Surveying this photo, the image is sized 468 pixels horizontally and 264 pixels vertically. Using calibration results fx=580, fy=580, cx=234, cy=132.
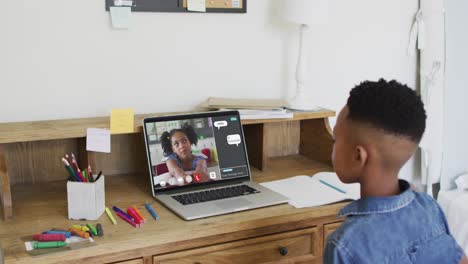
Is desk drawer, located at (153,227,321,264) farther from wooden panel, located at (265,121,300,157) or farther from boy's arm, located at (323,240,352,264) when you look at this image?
wooden panel, located at (265,121,300,157)

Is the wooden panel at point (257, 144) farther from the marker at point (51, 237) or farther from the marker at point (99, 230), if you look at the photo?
the marker at point (51, 237)

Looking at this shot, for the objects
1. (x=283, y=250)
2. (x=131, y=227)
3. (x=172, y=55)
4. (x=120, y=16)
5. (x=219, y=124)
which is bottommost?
(x=283, y=250)

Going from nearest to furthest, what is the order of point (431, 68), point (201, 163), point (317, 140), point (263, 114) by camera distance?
point (201, 163)
point (263, 114)
point (317, 140)
point (431, 68)

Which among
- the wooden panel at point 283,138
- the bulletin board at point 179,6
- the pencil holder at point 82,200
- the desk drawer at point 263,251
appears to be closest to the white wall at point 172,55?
the bulletin board at point 179,6

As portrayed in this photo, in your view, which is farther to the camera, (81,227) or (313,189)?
(313,189)

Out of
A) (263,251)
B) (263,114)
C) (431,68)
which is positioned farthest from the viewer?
(431,68)

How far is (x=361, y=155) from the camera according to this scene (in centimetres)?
125

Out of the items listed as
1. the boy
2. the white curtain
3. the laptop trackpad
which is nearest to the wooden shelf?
the laptop trackpad

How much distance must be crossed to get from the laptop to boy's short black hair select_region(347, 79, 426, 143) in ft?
1.87

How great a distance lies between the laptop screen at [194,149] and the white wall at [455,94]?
118 centimetres

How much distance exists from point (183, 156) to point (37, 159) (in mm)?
492

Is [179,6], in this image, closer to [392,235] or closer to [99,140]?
[99,140]

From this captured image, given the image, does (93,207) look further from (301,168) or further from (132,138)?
(301,168)

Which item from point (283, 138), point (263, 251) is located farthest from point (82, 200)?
point (283, 138)
